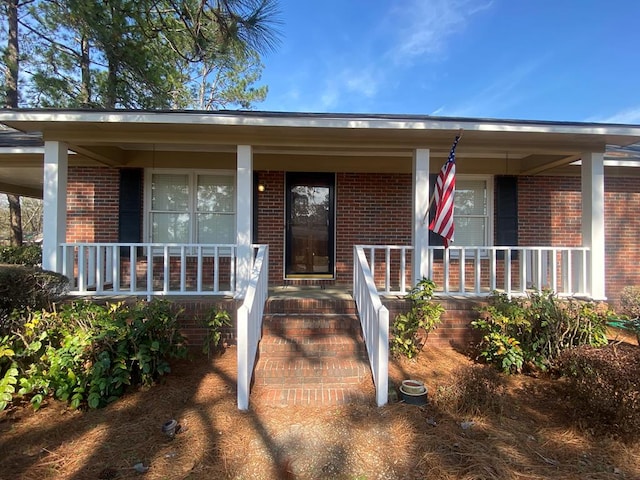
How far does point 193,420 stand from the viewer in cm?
298

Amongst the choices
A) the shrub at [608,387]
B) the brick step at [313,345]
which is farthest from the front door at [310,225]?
the shrub at [608,387]

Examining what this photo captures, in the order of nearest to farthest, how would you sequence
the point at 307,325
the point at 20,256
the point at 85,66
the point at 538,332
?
1. the point at 538,332
2. the point at 307,325
3. the point at 20,256
4. the point at 85,66

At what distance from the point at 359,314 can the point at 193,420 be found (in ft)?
7.57

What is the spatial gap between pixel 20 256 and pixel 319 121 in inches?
412

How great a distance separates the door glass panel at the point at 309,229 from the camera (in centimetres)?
673

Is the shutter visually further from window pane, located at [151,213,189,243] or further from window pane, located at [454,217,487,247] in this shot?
window pane, located at [151,213,189,243]

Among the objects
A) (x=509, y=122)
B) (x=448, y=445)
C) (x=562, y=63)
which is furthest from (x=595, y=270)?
(x=562, y=63)

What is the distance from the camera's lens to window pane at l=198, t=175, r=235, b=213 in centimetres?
666

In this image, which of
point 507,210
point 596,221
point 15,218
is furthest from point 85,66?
point 596,221

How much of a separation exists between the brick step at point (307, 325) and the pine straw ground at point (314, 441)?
1.04 m

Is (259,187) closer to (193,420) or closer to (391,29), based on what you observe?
(193,420)

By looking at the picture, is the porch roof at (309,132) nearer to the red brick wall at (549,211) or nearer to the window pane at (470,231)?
the red brick wall at (549,211)

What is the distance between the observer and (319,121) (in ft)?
14.9

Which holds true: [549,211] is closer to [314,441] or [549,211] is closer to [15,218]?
[314,441]
